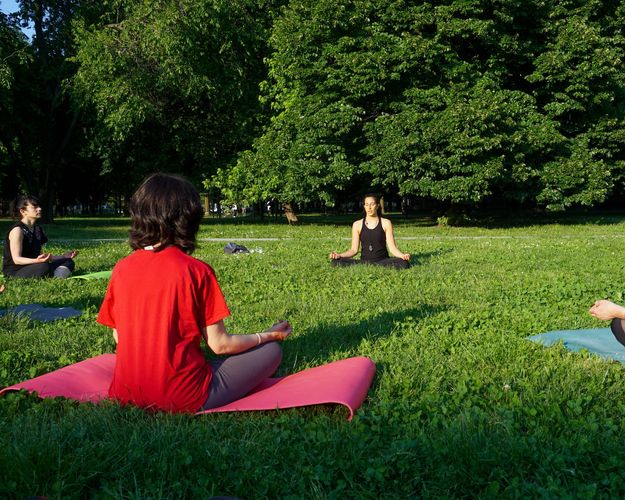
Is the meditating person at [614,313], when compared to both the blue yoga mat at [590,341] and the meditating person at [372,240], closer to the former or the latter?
the blue yoga mat at [590,341]

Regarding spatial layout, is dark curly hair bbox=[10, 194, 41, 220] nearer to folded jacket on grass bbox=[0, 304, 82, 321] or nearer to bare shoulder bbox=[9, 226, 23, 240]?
bare shoulder bbox=[9, 226, 23, 240]

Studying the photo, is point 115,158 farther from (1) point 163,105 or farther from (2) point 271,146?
(2) point 271,146

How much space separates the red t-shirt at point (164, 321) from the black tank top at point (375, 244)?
724cm

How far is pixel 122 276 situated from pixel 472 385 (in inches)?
96.7

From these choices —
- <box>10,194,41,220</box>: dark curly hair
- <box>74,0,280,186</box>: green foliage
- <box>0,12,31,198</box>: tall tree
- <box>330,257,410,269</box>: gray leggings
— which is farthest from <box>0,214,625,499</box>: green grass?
<box>0,12,31,198</box>: tall tree

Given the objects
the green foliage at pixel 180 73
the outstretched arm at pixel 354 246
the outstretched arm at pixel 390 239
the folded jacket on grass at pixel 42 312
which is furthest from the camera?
the green foliage at pixel 180 73

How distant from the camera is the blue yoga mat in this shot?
479 centimetres

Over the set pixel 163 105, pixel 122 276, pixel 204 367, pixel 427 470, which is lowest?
pixel 427 470

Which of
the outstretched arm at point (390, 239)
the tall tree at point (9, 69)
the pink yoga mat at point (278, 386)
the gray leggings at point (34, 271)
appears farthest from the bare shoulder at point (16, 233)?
the tall tree at point (9, 69)

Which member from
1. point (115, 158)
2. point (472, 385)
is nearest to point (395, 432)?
point (472, 385)

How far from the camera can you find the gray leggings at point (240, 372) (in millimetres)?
3557

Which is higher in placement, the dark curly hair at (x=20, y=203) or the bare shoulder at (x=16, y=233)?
the dark curly hair at (x=20, y=203)

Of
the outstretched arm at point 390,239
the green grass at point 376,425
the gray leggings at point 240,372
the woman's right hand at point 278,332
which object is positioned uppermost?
the outstretched arm at point 390,239

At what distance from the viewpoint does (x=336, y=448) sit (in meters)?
3.02
